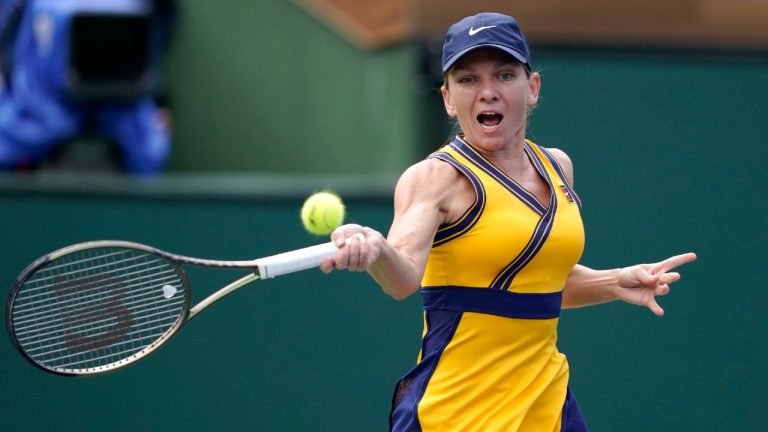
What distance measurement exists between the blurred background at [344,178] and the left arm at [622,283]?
1886 millimetres

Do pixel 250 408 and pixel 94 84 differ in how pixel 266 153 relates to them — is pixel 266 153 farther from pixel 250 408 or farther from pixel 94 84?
pixel 250 408

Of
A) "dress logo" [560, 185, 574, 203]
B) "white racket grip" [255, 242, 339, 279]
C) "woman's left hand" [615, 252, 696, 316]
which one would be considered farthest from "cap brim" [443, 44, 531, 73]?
"woman's left hand" [615, 252, 696, 316]

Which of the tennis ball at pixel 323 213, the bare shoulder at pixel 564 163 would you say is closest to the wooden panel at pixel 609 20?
the bare shoulder at pixel 564 163

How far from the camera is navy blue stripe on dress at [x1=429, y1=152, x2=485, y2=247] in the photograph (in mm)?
2945

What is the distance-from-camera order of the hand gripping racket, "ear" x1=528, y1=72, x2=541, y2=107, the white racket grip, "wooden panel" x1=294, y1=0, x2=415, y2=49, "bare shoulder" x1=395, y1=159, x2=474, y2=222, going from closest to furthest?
the white racket grip, the hand gripping racket, "bare shoulder" x1=395, y1=159, x2=474, y2=222, "ear" x1=528, y1=72, x2=541, y2=107, "wooden panel" x1=294, y1=0, x2=415, y2=49

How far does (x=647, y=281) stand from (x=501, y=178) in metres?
0.59

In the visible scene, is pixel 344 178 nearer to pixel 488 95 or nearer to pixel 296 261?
pixel 488 95

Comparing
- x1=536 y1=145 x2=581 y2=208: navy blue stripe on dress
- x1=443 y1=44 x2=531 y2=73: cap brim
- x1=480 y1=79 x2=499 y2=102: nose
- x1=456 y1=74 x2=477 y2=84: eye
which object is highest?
x1=443 y1=44 x2=531 y2=73: cap brim

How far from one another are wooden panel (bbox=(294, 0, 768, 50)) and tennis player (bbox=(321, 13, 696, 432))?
2534mm

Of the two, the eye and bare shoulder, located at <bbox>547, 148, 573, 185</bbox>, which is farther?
bare shoulder, located at <bbox>547, 148, 573, 185</bbox>

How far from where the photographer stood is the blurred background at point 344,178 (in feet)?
16.7

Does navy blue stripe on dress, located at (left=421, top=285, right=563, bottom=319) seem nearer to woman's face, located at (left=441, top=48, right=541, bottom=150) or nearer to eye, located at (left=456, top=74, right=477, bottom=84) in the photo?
woman's face, located at (left=441, top=48, right=541, bottom=150)

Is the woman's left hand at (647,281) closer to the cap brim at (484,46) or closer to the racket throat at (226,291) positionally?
the cap brim at (484,46)

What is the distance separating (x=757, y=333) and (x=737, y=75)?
1287mm
